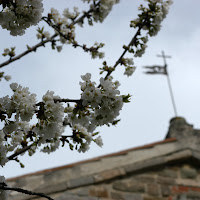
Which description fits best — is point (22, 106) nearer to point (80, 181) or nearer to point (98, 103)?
point (98, 103)

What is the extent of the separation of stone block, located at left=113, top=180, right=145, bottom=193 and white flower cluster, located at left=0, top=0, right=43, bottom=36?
3.38 m

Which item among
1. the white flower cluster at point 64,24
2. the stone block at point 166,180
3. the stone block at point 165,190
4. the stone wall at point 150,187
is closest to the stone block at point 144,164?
the stone wall at point 150,187

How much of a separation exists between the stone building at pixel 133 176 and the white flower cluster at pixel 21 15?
2.99 meters

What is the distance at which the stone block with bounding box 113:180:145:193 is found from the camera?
5.05 m

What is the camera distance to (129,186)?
16.7 feet

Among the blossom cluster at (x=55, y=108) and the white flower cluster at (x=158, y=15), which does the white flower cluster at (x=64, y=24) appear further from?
the blossom cluster at (x=55, y=108)

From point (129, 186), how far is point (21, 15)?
11.8ft

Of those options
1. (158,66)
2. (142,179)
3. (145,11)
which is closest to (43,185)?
(142,179)

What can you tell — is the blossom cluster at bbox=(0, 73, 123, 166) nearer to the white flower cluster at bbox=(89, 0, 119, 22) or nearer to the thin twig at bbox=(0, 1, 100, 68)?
the thin twig at bbox=(0, 1, 100, 68)

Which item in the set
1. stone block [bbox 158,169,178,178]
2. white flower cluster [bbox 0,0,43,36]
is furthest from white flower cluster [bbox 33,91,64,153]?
stone block [bbox 158,169,178,178]

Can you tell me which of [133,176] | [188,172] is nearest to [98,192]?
[133,176]

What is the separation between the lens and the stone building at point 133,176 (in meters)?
4.86

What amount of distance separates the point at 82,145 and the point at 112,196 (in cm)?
264

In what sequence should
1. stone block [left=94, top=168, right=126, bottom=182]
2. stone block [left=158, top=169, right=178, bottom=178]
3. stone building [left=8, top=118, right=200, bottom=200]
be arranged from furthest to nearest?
stone block [left=158, top=169, right=178, bottom=178], stone block [left=94, top=168, right=126, bottom=182], stone building [left=8, top=118, right=200, bottom=200]
